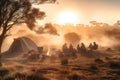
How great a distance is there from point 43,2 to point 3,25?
21.8ft

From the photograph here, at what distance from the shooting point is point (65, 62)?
184 ft

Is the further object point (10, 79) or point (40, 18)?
point (40, 18)

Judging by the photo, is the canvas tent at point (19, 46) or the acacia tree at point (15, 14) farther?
the canvas tent at point (19, 46)

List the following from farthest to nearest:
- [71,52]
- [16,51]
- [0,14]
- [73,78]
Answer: [16,51]
[71,52]
[0,14]
[73,78]

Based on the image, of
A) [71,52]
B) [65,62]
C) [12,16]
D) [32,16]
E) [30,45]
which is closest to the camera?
[12,16]

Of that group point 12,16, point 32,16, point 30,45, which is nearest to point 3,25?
point 12,16

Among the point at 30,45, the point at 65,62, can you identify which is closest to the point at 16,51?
the point at 30,45

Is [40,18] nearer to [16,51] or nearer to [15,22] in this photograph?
[15,22]

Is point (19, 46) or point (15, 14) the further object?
point (19, 46)

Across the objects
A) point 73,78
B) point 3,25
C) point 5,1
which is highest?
point 5,1

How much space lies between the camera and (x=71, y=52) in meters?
93.6

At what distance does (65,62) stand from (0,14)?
23.4 meters

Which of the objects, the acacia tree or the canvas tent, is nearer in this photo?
the acacia tree

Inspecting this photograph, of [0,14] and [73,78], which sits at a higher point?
A: [0,14]
